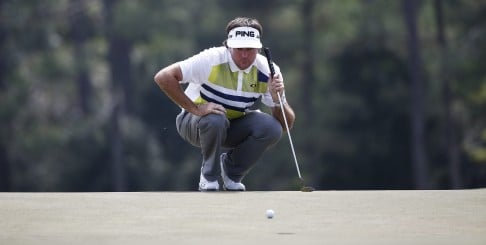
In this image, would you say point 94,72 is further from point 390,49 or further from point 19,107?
point 390,49

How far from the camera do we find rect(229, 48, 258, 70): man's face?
37.6 feet

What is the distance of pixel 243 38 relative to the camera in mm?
11430

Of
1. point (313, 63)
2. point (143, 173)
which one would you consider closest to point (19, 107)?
point (143, 173)

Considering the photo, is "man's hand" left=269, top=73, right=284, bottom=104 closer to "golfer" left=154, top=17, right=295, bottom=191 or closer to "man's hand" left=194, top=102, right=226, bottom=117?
"golfer" left=154, top=17, right=295, bottom=191

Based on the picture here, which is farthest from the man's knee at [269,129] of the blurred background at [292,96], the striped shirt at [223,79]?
the blurred background at [292,96]

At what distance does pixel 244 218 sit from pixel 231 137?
2.74 metres

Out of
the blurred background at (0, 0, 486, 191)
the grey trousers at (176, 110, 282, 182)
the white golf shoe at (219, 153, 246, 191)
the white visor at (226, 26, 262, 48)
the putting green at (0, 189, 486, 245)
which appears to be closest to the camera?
the putting green at (0, 189, 486, 245)

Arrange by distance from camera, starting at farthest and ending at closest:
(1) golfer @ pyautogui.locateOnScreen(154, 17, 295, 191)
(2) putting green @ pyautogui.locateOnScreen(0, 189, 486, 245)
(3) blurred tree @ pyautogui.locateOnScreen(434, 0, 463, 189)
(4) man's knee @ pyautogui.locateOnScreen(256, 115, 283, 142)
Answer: (3) blurred tree @ pyautogui.locateOnScreen(434, 0, 463, 189), (4) man's knee @ pyautogui.locateOnScreen(256, 115, 283, 142), (1) golfer @ pyautogui.locateOnScreen(154, 17, 295, 191), (2) putting green @ pyautogui.locateOnScreen(0, 189, 486, 245)

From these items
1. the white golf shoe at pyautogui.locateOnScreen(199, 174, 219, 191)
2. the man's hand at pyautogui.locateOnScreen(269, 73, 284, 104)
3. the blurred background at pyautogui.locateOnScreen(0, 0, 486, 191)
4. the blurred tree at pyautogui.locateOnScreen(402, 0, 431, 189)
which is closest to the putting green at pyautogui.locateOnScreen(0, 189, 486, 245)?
the white golf shoe at pyautogui.locateOnScreen(199, 174, 219, 191)

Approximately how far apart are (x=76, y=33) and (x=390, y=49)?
12878mm

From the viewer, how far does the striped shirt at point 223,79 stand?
11570 mm

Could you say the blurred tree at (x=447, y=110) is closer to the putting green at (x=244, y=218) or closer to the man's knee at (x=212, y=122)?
the man's knee at (x=212, y=122)

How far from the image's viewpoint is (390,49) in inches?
1916

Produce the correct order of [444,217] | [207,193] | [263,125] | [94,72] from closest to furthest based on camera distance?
[444,217], [207,193], [263,125], [94,72]
